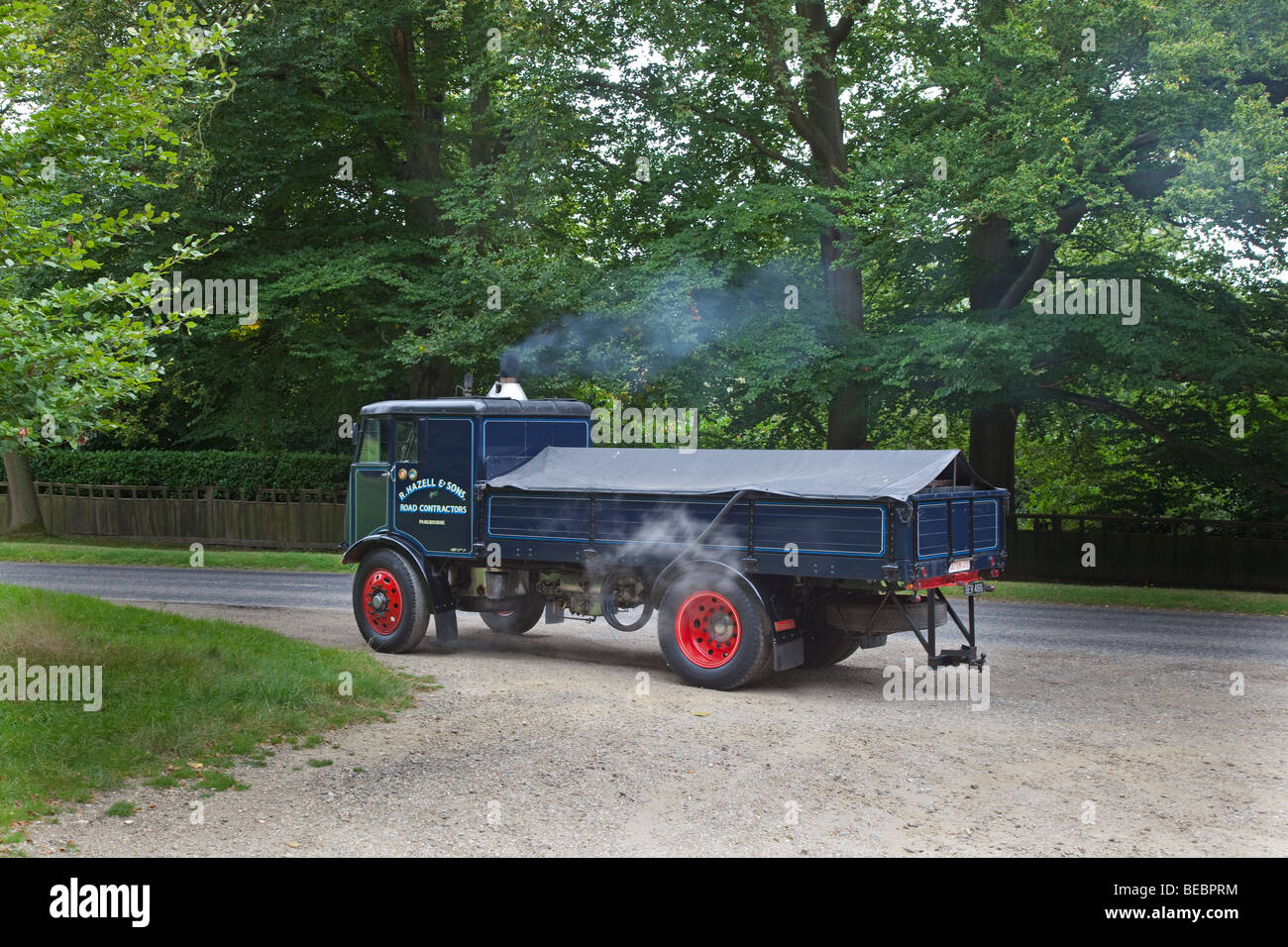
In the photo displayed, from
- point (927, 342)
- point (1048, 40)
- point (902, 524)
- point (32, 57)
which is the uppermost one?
point (1048, 40)

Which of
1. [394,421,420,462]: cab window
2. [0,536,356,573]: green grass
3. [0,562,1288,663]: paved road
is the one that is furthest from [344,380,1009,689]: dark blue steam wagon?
[0,536,356,573]: green grass

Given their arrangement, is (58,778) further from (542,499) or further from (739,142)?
(739,142)

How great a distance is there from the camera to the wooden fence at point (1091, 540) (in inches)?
799

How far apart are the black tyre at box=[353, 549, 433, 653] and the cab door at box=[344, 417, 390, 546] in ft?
1.20

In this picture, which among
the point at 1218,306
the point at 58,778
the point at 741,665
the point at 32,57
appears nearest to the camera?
the point at 58,778

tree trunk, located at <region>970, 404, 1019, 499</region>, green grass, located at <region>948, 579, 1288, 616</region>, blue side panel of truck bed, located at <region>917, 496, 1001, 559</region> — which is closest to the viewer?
blue side panel of truck bed, located at <region>917, 496, 1001, 559</region>

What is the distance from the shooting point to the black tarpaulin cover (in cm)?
989

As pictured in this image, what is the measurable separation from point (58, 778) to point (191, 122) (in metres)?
16.3

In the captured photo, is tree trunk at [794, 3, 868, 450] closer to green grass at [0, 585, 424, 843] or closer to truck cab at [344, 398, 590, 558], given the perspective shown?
truck cab at [344, 398, 590, 558]

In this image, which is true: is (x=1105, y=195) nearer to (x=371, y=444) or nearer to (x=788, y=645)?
(x=788, y=645)

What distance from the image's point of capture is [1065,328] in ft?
58.1

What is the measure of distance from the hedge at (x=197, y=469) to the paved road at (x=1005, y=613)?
5827 millimetres

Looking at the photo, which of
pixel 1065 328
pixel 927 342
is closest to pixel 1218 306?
pixel 1065 328

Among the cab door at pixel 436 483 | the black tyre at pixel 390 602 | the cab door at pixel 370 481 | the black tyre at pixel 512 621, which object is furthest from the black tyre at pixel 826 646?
the cab door at pixel 370 481
